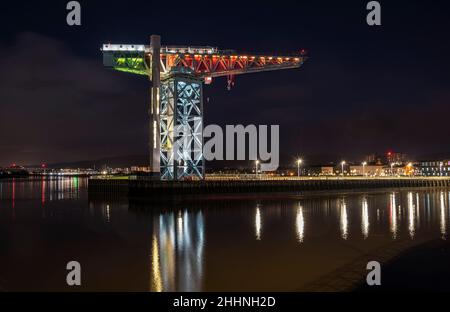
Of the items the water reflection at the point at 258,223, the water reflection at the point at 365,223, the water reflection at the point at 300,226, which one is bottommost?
the water reflection at the point at 365,223

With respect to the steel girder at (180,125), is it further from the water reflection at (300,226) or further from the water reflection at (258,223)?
the water reflection at (300,226)

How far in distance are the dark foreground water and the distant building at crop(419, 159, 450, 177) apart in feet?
372

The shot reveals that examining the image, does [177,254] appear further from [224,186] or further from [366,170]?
[366,170]

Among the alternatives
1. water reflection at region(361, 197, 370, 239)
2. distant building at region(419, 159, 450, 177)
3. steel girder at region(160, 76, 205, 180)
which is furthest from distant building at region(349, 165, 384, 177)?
water reflection at region(361, 197, 370, 239)

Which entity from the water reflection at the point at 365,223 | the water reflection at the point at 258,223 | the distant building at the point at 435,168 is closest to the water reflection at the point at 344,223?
the water reflection at the point at 365,223

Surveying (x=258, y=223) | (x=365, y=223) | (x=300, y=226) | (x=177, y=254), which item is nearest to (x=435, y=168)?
(x=365, y=223)

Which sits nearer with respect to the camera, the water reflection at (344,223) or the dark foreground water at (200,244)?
the dark foreground water at (200,244)

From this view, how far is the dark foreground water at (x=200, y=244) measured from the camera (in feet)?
37.2

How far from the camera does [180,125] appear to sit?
116 ft

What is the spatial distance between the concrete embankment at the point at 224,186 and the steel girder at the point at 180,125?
1618 millimetres

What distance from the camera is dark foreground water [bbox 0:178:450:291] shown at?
37.2 feet

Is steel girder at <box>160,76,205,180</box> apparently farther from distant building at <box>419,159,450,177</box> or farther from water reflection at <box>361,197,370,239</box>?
distant building at <box>419,159,450,177</box>

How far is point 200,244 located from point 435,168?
14051 centimetres
